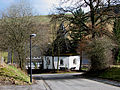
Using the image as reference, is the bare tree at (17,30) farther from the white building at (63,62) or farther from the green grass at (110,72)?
the white building at (63,62)

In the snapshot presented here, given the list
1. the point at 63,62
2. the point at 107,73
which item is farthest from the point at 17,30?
the point at 63,62

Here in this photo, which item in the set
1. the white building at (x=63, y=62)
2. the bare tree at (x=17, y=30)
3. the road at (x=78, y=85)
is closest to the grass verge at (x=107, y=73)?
the road at (x=78, y=85)

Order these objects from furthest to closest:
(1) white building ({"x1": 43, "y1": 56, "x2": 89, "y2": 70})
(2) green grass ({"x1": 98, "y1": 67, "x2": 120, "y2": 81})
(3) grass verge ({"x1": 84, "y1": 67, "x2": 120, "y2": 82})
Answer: (1) white building ({"x1": 43, "y1": 56, "x2": 89, "y2": 70}) < (2) green grass ({"x1": 98, "y1": 67, "x2": 120, "y2": 81}) < (3) grass verge ({"x1": 84, "y1": 67, "x2": 120, "y2": 82})

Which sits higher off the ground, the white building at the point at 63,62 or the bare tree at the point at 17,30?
the bare tree at the point at 17,30

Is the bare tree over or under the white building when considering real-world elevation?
over

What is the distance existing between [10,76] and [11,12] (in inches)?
547

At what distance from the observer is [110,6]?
26094mm

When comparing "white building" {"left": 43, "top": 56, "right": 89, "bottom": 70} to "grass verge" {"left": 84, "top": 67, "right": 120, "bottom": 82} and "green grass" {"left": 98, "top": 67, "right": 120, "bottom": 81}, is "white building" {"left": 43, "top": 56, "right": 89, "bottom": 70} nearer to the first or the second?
"grass verge" {"left": 84, "top": 67, "right": 120, "bottom": 82}

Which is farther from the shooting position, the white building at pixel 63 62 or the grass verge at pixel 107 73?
the white building at pixel 63 62

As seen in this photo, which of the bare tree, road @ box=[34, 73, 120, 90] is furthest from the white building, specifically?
road @ box=[34, 73, 120, 90]

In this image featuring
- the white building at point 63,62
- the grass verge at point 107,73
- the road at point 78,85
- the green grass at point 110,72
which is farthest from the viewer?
the white building at point 63,62

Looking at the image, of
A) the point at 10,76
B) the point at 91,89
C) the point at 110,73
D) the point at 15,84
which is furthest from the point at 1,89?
the point at 110,73

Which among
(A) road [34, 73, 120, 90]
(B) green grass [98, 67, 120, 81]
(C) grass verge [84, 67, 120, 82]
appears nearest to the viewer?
(A) road [34, 73, 120, 90]

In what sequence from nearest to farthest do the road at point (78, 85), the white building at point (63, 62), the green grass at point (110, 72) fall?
the road at point (78, 85) < the green grass at point (110, 72) < the white building at point (63, 62)
